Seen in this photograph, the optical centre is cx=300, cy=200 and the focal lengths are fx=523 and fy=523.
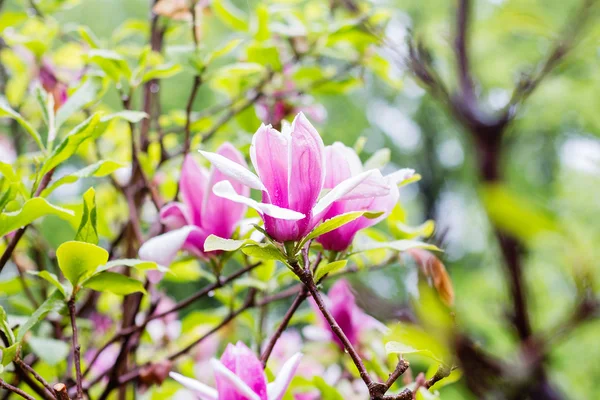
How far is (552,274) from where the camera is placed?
3.96 m

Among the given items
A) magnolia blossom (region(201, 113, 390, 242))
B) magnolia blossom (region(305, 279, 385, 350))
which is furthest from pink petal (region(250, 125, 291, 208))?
magnolia blossom (region(305, 279, 385, 350))

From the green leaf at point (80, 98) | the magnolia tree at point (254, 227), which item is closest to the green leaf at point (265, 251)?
the magnolia tree at point (254, 227)

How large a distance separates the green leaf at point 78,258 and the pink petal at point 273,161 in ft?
0.45

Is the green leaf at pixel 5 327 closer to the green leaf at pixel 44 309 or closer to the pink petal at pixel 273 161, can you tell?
the green leaf at pixel 44 309

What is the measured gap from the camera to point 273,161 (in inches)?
14.5

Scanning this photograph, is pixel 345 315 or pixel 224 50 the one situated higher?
pixel 224 50

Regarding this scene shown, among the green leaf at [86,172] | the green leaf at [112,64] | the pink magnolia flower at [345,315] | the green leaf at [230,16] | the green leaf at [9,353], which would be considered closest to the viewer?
the green leaf at [9,353]

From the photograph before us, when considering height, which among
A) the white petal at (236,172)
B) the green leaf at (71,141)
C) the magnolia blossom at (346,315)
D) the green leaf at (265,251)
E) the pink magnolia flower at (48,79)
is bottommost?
the magnolia blossom at (346,315)

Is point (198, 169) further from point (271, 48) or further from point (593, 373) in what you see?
point (593, 373)

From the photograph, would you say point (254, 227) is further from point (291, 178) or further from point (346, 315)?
point (346, 315)

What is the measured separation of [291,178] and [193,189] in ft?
0.58

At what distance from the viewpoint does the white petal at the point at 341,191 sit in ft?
1.13

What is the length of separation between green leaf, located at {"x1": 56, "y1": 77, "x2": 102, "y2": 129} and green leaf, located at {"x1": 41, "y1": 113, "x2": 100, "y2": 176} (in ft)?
0.22

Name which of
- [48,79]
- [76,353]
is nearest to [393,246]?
[76,353]
